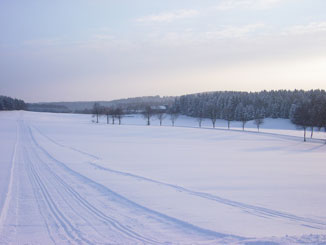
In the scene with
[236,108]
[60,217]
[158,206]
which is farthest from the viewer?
[236,108]

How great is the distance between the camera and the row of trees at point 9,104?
5906 inches

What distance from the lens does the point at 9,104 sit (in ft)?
521

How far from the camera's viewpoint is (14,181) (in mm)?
15492

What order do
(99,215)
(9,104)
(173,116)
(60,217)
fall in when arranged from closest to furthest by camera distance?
(60,217) → (99,215) → (173,116) → (9,104)

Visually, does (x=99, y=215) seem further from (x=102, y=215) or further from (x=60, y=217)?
(x=60, y=217)

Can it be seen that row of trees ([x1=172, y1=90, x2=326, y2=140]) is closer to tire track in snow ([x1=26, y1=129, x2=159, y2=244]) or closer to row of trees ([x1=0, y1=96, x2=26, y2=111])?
tire track in snow ([x1=26, y1=129, x2=159, y2=244])

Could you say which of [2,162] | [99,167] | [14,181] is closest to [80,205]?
[14,181]

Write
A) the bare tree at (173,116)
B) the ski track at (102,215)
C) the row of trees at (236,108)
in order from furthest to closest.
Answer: the bare tree at (173,116), the row of trees at (236,108), the ski track at (102,215)

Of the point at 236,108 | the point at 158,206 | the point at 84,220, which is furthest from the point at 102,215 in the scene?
the point at 236,108

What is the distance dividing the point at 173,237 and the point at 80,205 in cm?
442

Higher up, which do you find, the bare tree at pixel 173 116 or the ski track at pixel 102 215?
the bare tree at pixel 173 116

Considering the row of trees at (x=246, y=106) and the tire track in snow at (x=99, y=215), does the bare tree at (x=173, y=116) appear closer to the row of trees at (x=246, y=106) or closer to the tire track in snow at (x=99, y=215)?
the row of trees at (x=246, y=106)

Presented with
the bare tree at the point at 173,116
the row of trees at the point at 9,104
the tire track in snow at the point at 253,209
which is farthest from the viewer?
the row of trees at the point at 9,104

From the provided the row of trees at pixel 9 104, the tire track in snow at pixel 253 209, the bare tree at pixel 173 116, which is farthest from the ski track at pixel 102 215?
the row of trees at pixel 9 104
